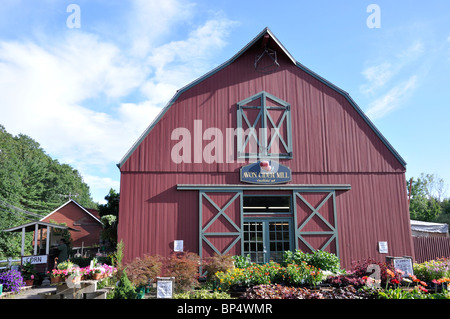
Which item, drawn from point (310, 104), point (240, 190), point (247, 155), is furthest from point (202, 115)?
point (310, 104)

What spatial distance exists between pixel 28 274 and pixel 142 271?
5142 mm

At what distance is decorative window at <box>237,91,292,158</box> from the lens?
13.7 metres

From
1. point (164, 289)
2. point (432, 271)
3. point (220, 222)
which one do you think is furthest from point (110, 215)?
point (432, 271)

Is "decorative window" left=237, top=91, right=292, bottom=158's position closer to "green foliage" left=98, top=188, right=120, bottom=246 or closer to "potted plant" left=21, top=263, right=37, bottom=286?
"potted plant" left=21, top=263, right=37, bottom=286

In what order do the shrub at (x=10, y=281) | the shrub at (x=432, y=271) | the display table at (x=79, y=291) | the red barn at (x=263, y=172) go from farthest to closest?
the red barn at (x=263, y=172), the shrub at (x=10, y=281), the shrub at (x=432, y=271), the display table at (x=79, y=291)

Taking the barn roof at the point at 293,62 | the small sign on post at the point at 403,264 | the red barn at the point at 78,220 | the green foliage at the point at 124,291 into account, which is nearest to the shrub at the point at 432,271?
the small sign on post at the point at 403,264

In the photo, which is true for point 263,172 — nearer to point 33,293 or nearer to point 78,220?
point 33,293

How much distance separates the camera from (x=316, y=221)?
13.5m

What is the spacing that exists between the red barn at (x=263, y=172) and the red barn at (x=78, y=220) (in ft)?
78.3

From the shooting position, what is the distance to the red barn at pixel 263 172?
13047mm

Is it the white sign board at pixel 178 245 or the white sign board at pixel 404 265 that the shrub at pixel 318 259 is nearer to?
the white sign board at pixel 404 265

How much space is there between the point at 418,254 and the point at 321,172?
8.30m
